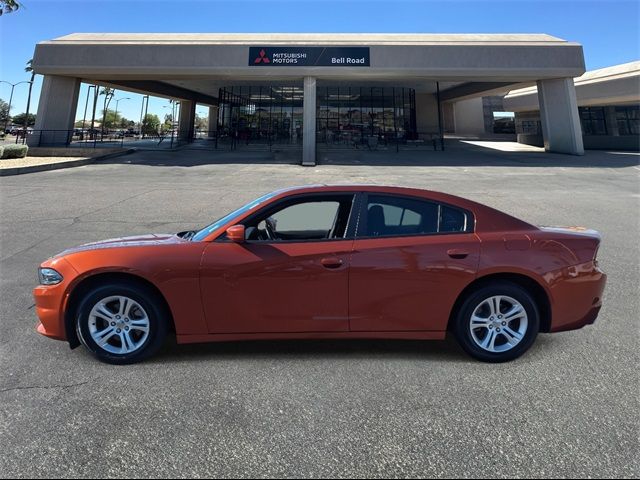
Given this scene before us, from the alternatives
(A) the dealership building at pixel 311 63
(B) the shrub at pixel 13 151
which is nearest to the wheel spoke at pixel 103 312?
(A) the dealership building at pixel 311 63

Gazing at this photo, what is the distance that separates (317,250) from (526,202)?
10.0 m

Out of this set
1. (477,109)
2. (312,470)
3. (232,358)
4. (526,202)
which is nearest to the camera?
(312,470)

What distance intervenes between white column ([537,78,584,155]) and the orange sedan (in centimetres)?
2738

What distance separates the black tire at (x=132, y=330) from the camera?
10.8ft

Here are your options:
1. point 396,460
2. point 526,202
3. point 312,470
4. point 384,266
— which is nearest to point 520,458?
point 396,460

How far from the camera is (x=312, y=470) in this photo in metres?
2.25

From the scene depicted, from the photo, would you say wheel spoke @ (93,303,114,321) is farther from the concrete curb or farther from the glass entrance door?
the glass entrance door

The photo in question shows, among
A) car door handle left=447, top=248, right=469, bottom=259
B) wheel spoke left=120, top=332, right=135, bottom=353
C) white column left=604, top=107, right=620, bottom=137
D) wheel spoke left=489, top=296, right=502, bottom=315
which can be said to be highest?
white column left=604, top=107, right=620, bottom=137

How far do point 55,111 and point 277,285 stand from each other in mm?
29486

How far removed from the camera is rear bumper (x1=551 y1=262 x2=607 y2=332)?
132 inches

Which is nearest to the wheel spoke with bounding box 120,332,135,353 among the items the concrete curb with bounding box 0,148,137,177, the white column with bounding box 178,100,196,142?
the concrete curb with bounding box 0,148,137,177

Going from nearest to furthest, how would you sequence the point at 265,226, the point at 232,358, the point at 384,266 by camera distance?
the point at 384,266
the point at 232,358
the point at 265,226

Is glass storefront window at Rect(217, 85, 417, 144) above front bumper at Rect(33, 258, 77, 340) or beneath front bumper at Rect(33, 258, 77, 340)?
above

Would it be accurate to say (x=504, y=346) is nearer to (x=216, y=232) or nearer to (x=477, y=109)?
(x=216, y=232)
